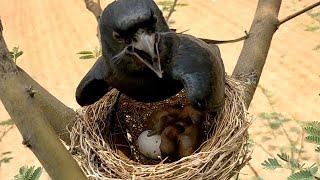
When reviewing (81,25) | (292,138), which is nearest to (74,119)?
(292,138)

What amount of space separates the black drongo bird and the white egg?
0.47ft

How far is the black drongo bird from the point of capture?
1.17 metres

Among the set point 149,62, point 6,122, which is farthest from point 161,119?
point 6,122

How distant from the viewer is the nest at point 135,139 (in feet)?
4.28

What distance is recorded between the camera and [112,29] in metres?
1.21

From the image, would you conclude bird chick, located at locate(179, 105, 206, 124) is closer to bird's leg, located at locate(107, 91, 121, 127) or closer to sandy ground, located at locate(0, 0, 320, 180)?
bird's leg, located at locate(107, 91, 121, 127)

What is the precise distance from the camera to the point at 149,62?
1186 millimetres

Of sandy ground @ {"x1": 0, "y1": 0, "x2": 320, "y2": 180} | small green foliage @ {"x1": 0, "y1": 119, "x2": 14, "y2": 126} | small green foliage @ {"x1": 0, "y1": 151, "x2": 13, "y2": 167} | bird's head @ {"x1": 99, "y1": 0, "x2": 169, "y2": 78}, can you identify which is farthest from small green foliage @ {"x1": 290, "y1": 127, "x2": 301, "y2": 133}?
bird's head @ {"x1": 99, "y1": 0, "x2": 169, "y2": 78}

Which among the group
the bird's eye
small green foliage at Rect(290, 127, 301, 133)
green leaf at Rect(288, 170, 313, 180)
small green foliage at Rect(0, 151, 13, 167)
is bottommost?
small green foliage at Rect(290, 127, 301, 133)

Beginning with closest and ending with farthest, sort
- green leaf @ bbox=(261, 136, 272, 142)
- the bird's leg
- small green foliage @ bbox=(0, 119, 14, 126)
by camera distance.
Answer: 1. the bird's leg
2. green leaf @ bbox=(261, 136, 272, 142)
3. small green foliage @ bbox=(0, 119, 14, 126)

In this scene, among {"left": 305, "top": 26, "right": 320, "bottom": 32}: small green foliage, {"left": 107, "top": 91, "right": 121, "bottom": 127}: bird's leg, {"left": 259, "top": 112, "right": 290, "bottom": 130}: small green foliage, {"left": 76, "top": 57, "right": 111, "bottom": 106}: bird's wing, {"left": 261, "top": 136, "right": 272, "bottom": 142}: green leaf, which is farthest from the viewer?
{"left": 305, "top": 26, "right": 320, "bottom": 32}: small green foliage

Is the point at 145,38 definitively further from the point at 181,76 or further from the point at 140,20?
the point at 181,76

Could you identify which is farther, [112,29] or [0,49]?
[112,29]

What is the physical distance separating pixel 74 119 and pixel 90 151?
0.15m
